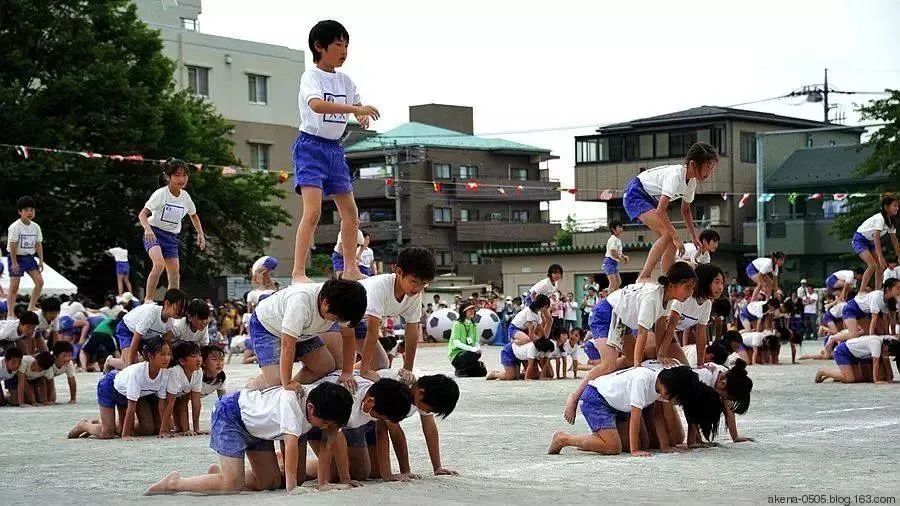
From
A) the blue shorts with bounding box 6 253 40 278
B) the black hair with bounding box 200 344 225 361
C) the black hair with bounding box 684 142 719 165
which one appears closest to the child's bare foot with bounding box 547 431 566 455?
the black hair with bounding box 684 142 719 165

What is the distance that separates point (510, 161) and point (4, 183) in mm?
43769

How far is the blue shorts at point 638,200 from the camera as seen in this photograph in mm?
16203

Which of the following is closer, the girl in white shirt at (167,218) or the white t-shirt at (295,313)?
the white t-shirt at (295,313)

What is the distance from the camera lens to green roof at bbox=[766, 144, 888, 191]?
61.4 meters

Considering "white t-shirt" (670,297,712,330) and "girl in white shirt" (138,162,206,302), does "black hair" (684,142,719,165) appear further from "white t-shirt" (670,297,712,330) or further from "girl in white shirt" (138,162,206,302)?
"girl in white shirt" (138,162,206,302)

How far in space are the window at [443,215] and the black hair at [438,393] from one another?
69480 millimetres

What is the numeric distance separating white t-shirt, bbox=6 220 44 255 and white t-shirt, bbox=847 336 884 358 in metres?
13.9

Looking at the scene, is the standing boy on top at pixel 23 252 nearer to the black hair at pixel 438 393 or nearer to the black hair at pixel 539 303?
the black hair at pixel 539 303

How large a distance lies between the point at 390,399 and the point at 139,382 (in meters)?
5.23

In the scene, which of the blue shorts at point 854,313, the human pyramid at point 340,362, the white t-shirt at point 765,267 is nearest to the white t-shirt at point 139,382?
the human pyramid at point 340,362

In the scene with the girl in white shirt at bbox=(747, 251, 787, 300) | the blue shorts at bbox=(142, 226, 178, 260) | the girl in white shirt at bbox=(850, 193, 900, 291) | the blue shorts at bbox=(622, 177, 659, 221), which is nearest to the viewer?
the blue shorts at bbox=(622, 177, 659, 221)

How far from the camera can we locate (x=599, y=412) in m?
11.7

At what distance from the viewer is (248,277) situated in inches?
2282

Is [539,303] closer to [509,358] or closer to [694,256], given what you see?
[509,358]
